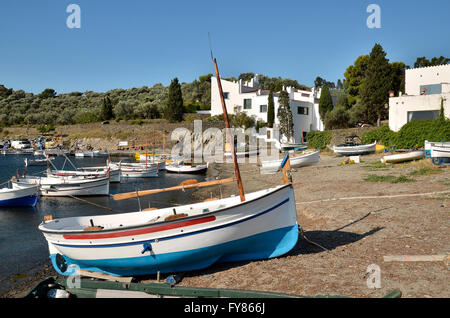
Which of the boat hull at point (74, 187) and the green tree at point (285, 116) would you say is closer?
the boat hull at point (74, 187)

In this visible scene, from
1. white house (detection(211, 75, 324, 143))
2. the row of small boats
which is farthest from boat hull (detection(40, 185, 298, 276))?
white house (detection(211, 75, 324, 143))

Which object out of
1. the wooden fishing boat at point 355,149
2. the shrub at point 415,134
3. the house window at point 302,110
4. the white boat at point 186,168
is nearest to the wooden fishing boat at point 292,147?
the house window at point 302,110

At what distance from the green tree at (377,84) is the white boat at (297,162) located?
16.6 m

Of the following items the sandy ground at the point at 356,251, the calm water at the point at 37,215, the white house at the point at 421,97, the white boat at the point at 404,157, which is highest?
the white house at the point at 421,97

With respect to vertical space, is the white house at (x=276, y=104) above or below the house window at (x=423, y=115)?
above

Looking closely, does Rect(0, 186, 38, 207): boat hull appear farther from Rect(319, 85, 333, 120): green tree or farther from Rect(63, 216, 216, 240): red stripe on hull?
Rect(319, 85, 333, 120): green tree

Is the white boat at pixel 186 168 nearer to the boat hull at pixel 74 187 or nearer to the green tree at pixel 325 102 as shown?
the boat hull at pixel 74 187

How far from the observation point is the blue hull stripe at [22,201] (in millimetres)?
21250

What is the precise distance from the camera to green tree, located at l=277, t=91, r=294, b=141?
5081 centimetres

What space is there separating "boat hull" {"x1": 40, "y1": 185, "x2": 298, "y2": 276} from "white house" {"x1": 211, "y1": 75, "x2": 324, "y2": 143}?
42847 mm

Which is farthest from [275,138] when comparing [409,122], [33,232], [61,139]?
[61,139]

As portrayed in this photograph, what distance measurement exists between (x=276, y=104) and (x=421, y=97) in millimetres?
23458

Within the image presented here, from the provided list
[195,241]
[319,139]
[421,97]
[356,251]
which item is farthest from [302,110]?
[195,241]
